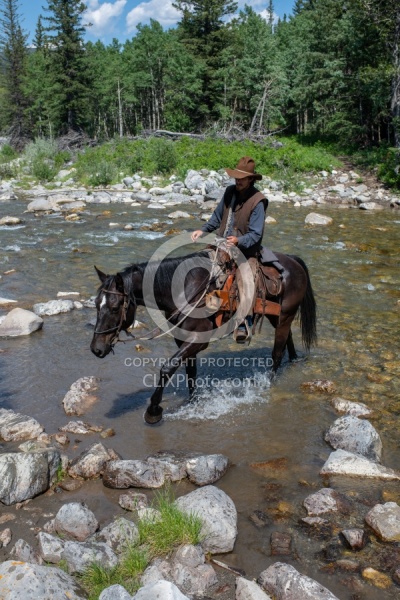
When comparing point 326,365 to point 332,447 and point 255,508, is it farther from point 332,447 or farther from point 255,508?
point 255,508

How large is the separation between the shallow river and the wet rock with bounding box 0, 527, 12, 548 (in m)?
0.74

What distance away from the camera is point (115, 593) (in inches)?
118

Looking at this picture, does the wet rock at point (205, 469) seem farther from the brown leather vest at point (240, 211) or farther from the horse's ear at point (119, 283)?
the brown leather vest at point (240, 211)

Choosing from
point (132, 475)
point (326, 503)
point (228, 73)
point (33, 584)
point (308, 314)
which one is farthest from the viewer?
point (228, 73)

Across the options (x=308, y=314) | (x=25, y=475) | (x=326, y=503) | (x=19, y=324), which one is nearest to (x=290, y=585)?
(x=326, y=503)

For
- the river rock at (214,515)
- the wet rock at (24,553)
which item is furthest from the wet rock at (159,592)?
the wet rock at (24,553)

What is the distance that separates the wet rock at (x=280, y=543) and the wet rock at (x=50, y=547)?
1638 millimetres

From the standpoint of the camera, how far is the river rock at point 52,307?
957 cm

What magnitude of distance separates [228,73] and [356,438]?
150ft

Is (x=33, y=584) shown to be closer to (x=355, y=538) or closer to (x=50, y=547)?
(x=50, y=547)

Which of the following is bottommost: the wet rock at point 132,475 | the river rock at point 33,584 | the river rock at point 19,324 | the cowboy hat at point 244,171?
the wet rock at point 132,475

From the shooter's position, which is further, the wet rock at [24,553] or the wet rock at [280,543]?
the wet rock at [280,543]

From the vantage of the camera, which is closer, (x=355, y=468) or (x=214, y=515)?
(x=214, y=515)

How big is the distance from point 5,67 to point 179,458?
6362 centimetres
